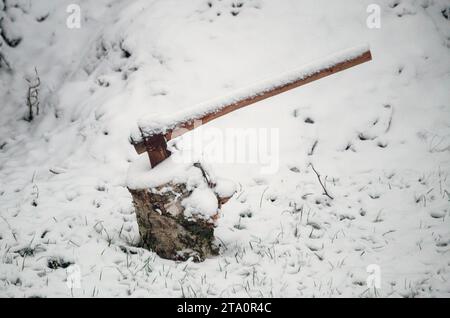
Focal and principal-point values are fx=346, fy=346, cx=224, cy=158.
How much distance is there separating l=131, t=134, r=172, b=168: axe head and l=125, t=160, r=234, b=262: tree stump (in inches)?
11.2

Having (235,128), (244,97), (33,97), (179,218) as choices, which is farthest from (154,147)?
(33,97)

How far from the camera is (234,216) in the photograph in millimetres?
3730

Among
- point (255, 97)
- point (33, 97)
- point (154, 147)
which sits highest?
point (33, 97)

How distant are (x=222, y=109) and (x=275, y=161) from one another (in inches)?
72.0

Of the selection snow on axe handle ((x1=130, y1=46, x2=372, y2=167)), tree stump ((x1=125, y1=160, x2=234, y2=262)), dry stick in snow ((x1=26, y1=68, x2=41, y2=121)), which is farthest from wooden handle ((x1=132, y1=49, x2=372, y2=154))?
dry stick in snow ((x1=26, y1=68, x2=41, y2=121))

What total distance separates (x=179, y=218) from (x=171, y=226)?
0.42ft

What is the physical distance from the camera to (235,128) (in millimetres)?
5086

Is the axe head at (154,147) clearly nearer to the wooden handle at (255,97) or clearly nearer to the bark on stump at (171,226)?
the wooden handle at (255,97)

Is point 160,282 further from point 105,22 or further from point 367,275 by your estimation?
point 105,22

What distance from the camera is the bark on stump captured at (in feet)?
9.51

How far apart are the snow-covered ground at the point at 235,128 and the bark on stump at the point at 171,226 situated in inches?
5.6

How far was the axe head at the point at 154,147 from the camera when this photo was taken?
2.88m

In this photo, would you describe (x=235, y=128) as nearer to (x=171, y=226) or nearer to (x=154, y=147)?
(x=154, y=147)
